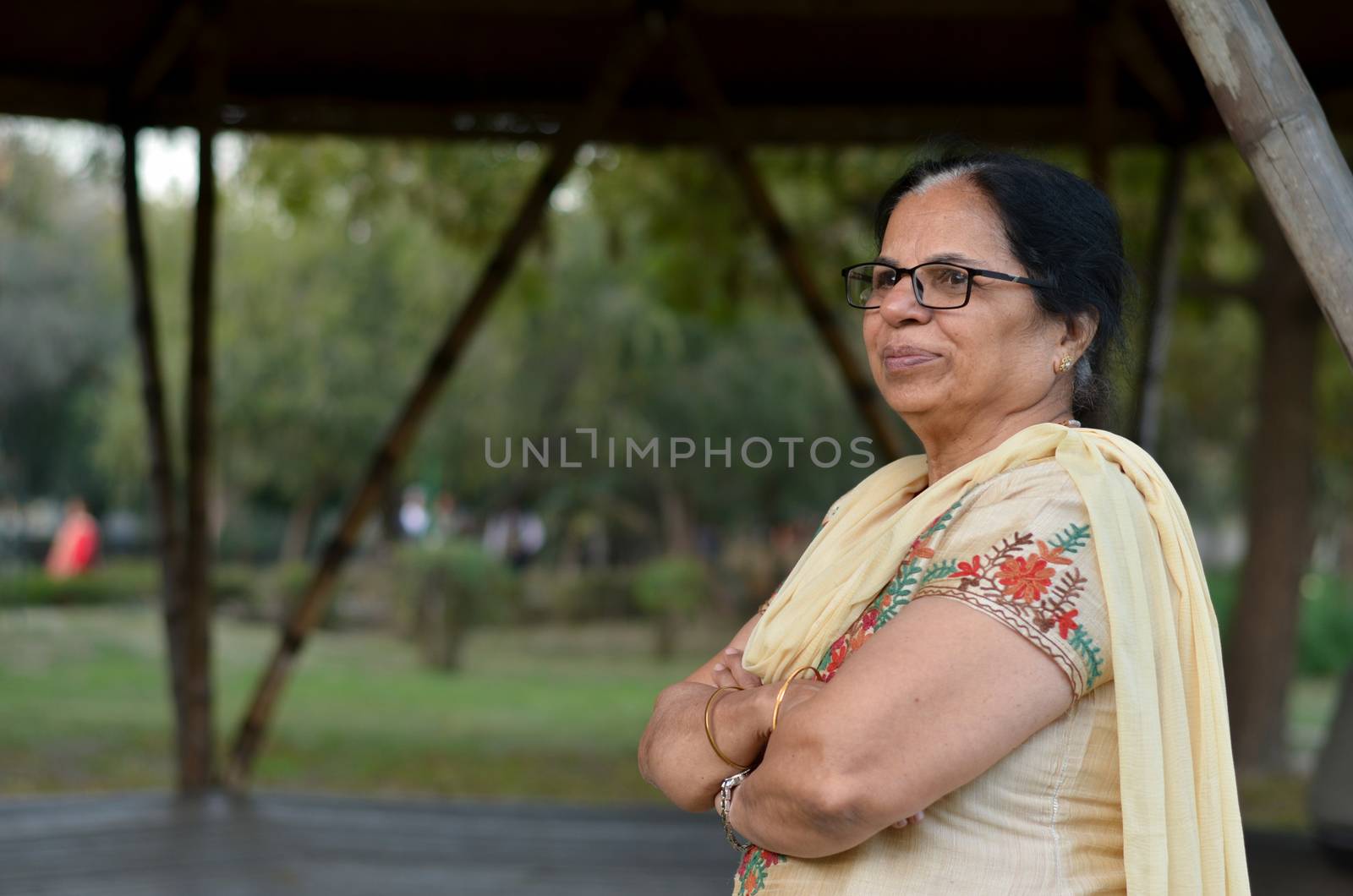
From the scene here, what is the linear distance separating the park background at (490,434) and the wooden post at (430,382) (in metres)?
1.33

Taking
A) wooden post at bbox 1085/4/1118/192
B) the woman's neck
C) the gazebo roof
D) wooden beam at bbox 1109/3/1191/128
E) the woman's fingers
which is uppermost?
the gazebo roof

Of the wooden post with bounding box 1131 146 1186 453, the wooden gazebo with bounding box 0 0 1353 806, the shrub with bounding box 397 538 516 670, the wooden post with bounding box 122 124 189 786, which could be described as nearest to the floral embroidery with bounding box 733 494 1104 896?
the wooden gazebo with bounding box 0 0 1353 806

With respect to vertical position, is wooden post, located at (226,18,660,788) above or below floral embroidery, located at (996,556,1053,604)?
above

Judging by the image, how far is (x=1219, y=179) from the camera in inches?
327

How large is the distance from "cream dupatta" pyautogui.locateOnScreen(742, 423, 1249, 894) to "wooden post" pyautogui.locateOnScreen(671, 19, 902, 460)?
10.6ft

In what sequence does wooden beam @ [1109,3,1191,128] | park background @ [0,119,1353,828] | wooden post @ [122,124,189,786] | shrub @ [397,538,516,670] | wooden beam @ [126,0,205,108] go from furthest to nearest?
shrub @ [397,538,516,670]
park background @ [0,119,1353,828]
wooden post @ [122,124,189,786]
wooden beam @ [126,0,205,108]
wooden beam @ [1109,3,1191,128]

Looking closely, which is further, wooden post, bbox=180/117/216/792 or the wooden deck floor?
wooden post, bbox=180/117/216/792

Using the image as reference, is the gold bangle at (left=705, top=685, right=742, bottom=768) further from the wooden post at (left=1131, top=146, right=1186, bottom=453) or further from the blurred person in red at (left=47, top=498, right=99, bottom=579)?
the blurred person in red at (left=47, top=498, right=99, bottom=579)

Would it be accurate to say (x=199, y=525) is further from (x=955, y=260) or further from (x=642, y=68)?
(x=955, y=260)

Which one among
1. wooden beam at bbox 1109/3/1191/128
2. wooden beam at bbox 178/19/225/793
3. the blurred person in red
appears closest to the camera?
wooden beam at bbox 1109/3/1191/128

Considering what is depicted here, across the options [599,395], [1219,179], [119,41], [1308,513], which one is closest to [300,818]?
[119,41]

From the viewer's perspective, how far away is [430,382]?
509 cm

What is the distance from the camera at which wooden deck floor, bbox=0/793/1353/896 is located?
405 cm

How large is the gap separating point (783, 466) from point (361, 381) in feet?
14.5
